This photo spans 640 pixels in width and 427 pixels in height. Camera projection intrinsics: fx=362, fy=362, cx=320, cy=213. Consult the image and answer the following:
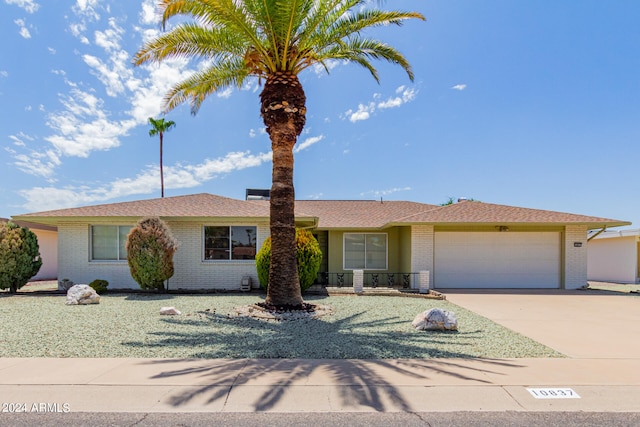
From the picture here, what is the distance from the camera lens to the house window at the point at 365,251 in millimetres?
16891

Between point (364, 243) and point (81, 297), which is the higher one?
point (364, 243)

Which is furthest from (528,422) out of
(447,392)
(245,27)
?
(245,27)

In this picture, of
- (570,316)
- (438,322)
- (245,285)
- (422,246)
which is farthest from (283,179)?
(570,316)

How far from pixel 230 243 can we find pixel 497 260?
11289 mm

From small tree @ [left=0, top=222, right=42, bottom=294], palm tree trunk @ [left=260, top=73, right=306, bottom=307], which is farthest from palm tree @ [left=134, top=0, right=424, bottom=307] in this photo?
small tree @ [left=0, top=222, right=42, bottom=294]

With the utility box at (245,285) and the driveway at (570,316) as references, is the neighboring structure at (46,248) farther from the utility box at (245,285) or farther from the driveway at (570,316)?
the driveway at (570,316)

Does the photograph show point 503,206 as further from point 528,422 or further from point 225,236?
point 528,422

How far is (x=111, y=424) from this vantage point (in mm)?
3793

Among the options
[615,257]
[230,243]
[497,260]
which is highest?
[230,243]

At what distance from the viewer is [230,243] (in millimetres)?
14516

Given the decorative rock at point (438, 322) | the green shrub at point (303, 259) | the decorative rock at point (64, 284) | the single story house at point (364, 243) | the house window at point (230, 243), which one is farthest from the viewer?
the house window at point (230, 243)

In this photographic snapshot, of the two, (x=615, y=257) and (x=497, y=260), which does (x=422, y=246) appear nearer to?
(x=497, y=260)

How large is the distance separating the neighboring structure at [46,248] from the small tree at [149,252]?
11778 mm

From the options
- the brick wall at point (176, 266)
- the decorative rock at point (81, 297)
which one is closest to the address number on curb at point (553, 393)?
the brick wall at point (176, 266)
